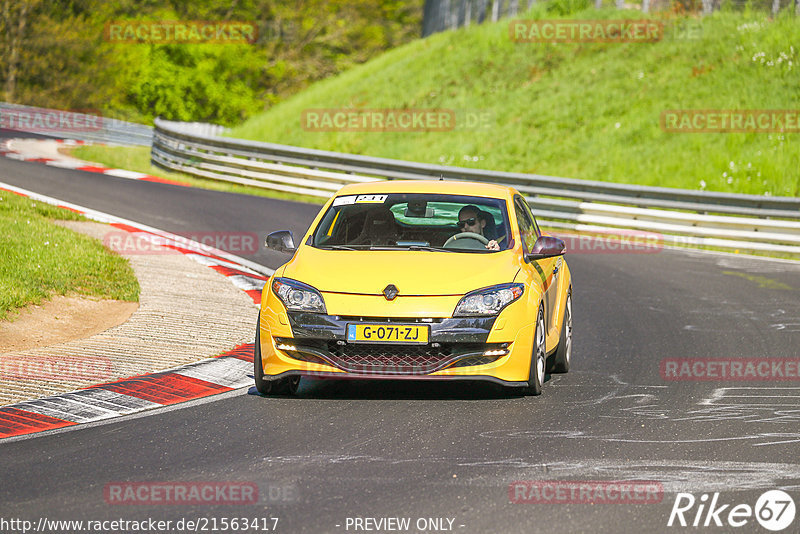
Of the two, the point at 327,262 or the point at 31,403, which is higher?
the point at 327,262

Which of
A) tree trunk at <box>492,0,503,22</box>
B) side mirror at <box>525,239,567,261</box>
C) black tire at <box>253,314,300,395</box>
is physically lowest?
black tire at <box>253,314,300,395</box>

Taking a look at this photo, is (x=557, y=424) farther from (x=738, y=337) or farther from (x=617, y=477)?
(x=738, y=337)

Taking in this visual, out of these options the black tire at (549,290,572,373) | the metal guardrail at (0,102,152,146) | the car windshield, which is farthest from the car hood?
the metal guardrail at (0,102,152,146)

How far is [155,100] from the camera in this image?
5612 cm

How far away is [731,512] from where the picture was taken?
17.5 ft

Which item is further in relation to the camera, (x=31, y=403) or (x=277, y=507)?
(x=31, y=403)

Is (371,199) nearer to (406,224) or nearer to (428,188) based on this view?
(406,224)

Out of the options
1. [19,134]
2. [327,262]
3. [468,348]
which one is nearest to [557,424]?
[468,348]

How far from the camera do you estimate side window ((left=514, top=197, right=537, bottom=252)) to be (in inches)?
354

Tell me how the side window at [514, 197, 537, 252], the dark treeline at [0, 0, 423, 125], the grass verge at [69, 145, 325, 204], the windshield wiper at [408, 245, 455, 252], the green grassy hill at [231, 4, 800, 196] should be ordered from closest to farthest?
the windshield wiper at [408, 245, 455, 252] < the side window at [514, 197, 537, 252] < the grass verge at [69, 145, 325, 204] < the green grassy hill at [231, 4, 800, 196] < the dark treeline at [0, 0, 423, 125]

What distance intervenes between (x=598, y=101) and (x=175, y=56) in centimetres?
3095

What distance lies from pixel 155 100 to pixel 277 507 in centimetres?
5294

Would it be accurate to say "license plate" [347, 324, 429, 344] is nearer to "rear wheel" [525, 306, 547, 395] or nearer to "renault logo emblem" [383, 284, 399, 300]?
"renault logo emblem" [383, 284, 399, 300]

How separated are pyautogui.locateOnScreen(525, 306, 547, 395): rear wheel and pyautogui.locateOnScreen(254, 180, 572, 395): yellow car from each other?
1 cm
